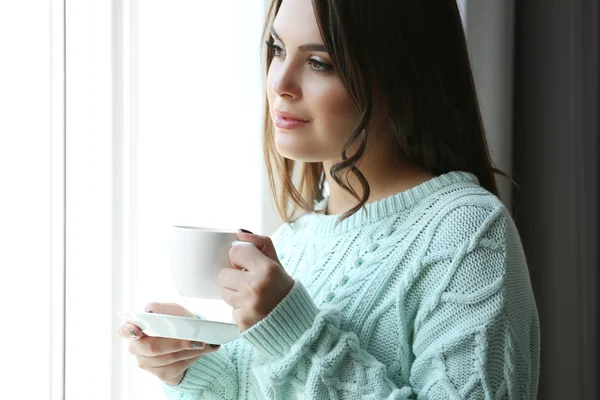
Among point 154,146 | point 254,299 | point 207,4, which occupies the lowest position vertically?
point 254,299

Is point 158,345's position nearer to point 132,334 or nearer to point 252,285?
point 132,334

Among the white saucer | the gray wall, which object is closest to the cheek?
the white saucer

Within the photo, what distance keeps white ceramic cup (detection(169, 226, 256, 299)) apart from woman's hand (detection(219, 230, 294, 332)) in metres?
0.01

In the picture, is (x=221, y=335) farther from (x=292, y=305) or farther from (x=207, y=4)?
(x=207, y=4)

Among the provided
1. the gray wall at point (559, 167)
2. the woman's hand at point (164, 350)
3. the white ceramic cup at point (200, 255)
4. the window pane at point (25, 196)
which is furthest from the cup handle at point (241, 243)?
the gray wall at point (559, 167)

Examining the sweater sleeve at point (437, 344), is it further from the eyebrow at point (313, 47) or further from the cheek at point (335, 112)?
the eyebrow at point (313, 47)

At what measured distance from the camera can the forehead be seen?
101 centimetres

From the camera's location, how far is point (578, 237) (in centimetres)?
190

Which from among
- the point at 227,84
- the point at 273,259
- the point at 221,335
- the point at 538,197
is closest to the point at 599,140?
the point at 538,197

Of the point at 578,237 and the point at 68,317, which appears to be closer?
the point at 68,317

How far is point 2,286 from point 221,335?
0.42 metres

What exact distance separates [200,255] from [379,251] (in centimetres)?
28

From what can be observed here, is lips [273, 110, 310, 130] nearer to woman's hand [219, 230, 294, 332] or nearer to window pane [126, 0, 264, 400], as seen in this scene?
woman's hand [219, 230, 294, 332]

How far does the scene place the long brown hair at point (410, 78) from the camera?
0.99 meters
